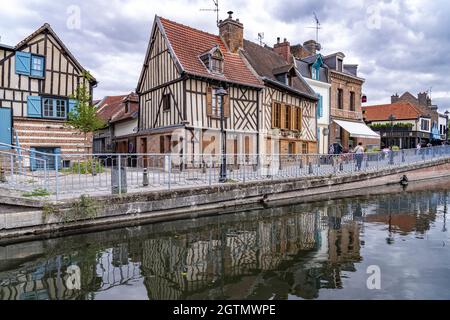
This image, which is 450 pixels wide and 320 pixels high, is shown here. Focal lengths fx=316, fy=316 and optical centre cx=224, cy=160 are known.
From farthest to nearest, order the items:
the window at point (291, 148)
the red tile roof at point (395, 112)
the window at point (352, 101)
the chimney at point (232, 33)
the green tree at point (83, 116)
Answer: the red tile roof at point (395, 112), the window at point (352, 101), the window at point (291, 148), the chimney at point (232, 33), the green tree at point (83, 116)

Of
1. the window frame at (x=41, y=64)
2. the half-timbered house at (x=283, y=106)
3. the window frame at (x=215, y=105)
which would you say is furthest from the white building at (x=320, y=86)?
the window frame at (x=41, y=64)

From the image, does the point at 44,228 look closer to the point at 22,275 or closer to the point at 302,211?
the point at 22,275

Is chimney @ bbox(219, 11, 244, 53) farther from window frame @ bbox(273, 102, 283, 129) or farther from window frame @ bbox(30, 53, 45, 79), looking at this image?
window frame @ bbox(30, 53, 45, 79)

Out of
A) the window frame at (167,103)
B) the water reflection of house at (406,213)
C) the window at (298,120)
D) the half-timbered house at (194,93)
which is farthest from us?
the window at (298,120)

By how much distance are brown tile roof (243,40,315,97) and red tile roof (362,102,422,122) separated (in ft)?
55.1

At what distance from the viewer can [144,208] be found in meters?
8.04

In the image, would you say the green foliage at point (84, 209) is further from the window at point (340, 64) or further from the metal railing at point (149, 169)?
the window at point (340, 64)

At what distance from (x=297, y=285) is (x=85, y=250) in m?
3.80

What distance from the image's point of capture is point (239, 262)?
5242mm

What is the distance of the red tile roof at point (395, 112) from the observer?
111ft

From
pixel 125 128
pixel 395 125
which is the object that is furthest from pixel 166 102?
pixel 395 125

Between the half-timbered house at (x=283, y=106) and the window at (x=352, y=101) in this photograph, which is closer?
the half-timbered house at (x=283, y=106)

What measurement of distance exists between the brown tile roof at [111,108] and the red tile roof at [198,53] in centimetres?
701
